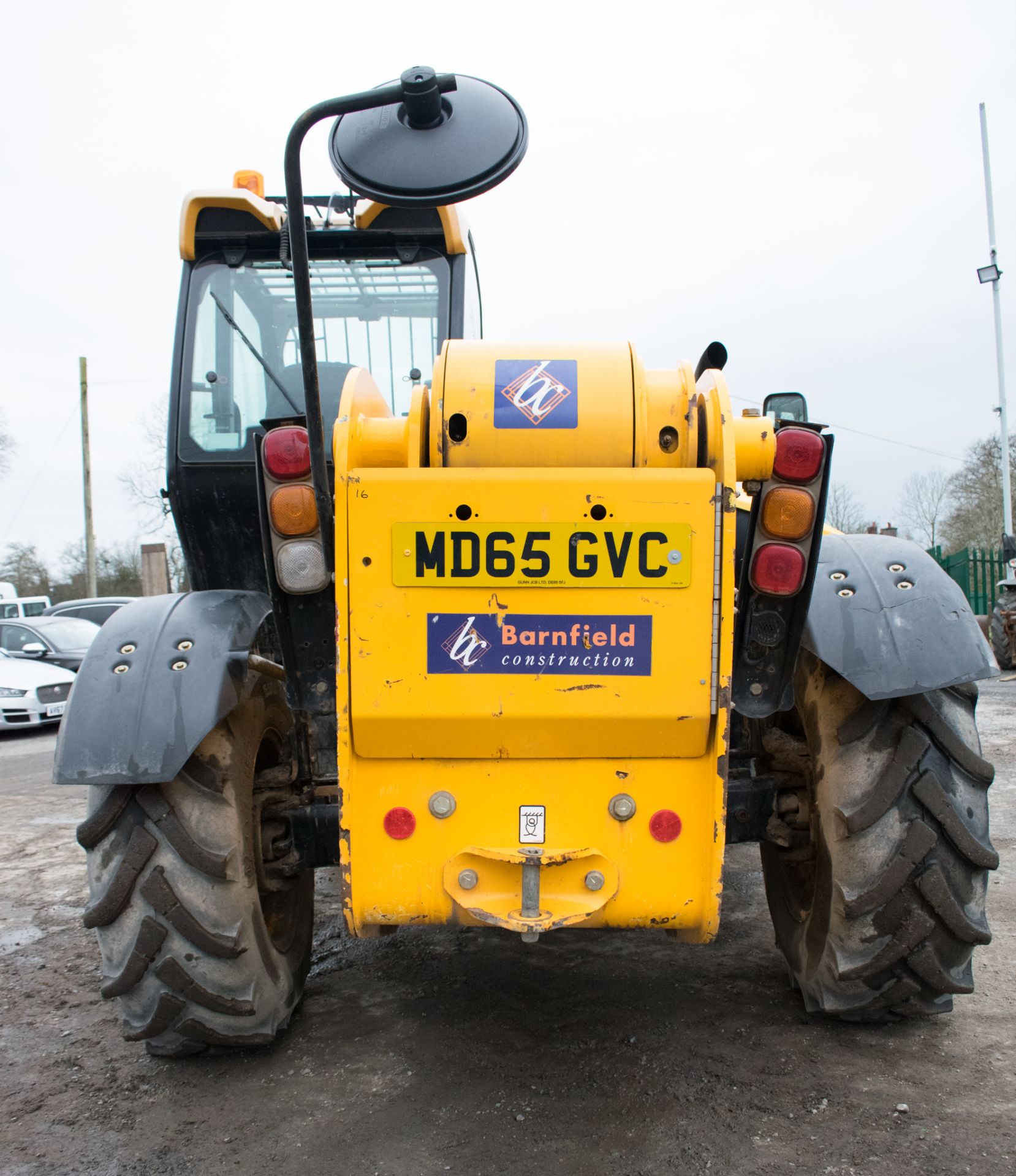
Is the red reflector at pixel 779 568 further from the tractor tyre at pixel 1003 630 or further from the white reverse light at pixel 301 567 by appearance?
the tractor tyre at pixel 1003 630

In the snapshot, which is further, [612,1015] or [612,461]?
[612,1015]

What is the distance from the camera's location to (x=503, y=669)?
230 cm

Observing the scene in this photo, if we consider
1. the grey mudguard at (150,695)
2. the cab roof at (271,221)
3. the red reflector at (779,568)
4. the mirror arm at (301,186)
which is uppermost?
the cab roof at (271,221)

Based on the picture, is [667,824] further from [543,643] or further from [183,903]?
[183,903]

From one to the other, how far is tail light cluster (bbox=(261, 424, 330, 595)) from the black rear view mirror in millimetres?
1206

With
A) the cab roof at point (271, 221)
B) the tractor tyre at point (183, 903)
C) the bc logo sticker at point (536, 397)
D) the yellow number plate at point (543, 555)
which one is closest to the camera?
the yellow number plate at point (543, 555)

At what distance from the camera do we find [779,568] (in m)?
2.38

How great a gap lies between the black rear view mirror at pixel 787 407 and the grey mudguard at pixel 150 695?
1544mm

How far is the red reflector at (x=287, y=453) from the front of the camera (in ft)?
7.89

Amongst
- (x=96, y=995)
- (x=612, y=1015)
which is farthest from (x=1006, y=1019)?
(x=96, y=995)

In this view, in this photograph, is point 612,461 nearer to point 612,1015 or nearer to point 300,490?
point 300,490

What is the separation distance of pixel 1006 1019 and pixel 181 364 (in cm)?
369

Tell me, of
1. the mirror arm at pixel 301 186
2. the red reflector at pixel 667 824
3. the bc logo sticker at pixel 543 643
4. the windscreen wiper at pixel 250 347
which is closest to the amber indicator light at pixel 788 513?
the bc logo sticker at pixel 543 643

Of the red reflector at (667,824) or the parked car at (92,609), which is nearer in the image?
the red reflector at (667,824)
